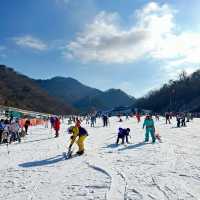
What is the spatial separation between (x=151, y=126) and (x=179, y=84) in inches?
5434

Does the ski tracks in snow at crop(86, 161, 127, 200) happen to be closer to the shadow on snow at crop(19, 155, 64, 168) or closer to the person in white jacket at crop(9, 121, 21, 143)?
the shadow on snow at crop(19, 155, 64, 168)

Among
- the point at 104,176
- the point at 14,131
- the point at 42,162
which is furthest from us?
the point at 14,131

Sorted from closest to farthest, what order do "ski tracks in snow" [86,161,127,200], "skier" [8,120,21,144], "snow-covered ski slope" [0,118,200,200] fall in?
"ski tracks in snow" [86,161,127,200] < "snow-covered ski slope" [0,118,200,200] < "skier" [8,120,21,144]

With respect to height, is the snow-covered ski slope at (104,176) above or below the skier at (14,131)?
below

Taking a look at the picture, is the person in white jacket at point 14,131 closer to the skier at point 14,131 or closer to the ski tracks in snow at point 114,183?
the skier at point 14,131

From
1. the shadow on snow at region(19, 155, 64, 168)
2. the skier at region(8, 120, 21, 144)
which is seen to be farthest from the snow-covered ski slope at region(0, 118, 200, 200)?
the skier at region(8, 120, 21, 144)

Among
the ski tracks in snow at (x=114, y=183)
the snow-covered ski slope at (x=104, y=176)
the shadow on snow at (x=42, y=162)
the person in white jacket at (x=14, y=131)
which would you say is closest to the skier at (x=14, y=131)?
the person in white jacket at (x=14, y=131)

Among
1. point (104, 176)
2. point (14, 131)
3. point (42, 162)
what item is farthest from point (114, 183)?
point (14, 131)

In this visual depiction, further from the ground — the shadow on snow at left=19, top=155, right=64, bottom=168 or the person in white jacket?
the person in white jacket

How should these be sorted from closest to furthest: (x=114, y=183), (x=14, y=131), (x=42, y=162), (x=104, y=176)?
1. (x=114, y=183)
2. (x=104, y=176)
3. (x=42, y=162)
4. (x=14, y=131)

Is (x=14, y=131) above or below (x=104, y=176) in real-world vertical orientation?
above

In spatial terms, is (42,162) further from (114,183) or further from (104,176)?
(114,183)

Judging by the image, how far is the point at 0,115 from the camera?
171 ft

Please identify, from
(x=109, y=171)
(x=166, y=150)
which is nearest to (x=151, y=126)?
(x=166, y=150)
